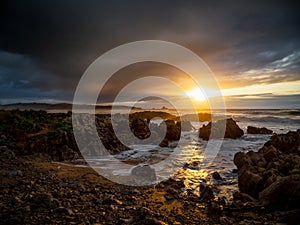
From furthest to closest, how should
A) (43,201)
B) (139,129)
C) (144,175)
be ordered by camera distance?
(139,129) < (144,175) < (43,201)

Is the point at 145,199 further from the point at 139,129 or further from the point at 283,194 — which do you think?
the point at 139,129

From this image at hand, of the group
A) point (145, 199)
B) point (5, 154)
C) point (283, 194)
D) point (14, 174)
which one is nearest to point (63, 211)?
point (145, 199)

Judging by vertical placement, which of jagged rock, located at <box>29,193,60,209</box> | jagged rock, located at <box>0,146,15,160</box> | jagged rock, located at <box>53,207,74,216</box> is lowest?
jagged rock, located at <box>53,207,74,216</box>

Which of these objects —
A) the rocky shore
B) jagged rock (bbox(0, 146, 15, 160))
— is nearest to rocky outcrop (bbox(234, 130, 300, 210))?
the rocky shore

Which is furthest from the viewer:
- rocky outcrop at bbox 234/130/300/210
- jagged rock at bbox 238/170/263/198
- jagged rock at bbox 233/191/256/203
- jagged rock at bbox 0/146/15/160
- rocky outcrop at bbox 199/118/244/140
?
rocky outcrop at bbox 199/118/244/140

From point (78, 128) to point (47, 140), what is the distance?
2.48m

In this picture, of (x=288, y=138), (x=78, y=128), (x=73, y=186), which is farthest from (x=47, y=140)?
(x=288, y=138)

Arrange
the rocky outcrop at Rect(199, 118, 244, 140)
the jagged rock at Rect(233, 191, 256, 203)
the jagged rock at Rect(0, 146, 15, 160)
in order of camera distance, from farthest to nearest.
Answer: the rocky outcrop at Rect(199, 118, 244, 140)
the jagged rock at Rect(0, 146, 15, 160)
the jagged rock at Rect(233, 191, 256, 203)

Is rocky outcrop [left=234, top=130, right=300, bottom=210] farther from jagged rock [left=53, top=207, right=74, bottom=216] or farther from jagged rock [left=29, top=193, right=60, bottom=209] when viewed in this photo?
jagged rock [left=29, top=193, right=60, bottom=209]

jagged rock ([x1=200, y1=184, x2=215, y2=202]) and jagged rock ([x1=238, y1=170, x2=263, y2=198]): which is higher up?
jagged rock ([x1=238, y1=170, x2=263, y2=198])

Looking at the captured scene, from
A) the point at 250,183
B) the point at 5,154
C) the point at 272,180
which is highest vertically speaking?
the point at 5,154

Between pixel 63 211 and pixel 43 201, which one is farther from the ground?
pixel 43 201

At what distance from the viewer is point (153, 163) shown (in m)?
11.2

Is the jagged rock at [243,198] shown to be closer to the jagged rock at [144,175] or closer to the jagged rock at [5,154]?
the jagged rock at [144,175]
